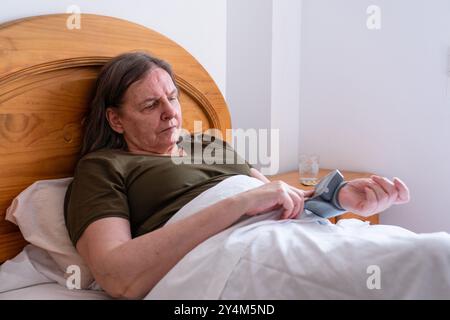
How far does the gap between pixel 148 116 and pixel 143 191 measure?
217 mm

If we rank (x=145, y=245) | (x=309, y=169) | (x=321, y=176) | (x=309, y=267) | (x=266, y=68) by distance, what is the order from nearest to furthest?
(x=309, y=267) < (x=145, y=245) < (x=309, y=169) < (x=321, y=176) < (x=266, y=68)

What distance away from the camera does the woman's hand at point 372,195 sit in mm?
931

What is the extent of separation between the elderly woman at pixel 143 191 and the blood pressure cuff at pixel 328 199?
1 centimetres

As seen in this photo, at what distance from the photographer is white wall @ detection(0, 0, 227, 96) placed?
109 cm

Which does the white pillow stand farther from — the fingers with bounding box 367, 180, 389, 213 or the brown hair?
the fingers with bounding box 367, 180, 389, 213

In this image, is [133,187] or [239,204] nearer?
[239,204]

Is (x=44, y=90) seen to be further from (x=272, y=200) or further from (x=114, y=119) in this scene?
(x=272, y=200)

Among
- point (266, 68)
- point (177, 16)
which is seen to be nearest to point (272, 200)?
point (177, 16)

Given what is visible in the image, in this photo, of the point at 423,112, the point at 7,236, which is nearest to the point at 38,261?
the point at 7,236

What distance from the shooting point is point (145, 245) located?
0.83 meters

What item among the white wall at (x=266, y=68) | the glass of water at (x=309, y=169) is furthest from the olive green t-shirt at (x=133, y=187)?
the white wall at (x=266, y=68)

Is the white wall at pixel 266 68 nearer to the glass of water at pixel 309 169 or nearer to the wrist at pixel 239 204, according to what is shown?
the glass of water at pixel 309 169

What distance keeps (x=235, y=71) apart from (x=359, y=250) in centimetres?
170

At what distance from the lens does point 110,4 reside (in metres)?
1.27
